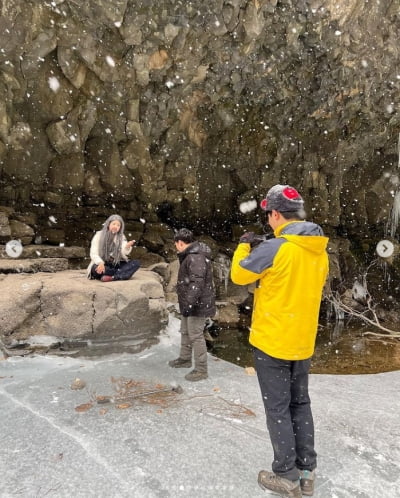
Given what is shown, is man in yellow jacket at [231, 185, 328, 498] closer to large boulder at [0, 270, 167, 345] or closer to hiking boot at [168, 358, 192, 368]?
hiking boot at [168, 358, 192, 368]

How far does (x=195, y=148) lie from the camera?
13.3m

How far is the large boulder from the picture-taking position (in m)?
5.45

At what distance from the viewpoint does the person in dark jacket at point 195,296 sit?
187 inches

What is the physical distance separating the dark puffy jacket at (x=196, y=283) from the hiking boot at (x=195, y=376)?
75cm

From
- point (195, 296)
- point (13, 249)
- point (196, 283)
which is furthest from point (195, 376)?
point (13, 249)

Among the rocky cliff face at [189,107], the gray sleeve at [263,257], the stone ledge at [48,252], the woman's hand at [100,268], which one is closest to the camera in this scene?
the gray sleeve at [263,257]

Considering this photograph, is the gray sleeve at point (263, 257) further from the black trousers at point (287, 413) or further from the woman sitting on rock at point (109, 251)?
the woman sitting on rock at point (109, 251)

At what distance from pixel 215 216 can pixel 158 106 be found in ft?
19.2

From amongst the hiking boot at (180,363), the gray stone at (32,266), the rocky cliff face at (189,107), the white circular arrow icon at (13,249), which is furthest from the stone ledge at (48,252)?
the hiking boot at (180,363)

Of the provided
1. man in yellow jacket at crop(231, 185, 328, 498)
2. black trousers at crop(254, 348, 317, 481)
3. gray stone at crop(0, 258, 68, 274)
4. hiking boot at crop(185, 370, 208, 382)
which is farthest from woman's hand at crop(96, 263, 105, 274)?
black trousers at crop(254, 348, 317, 481)

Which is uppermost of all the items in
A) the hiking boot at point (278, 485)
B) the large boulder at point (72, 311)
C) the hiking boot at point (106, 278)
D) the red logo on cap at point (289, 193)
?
the red logo on cap at point (289, 193)

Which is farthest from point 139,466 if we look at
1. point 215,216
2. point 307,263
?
point 215,216

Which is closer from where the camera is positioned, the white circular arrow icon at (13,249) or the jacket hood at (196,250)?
the jacket hood at (196,250)

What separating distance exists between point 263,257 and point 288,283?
26 centimetres
